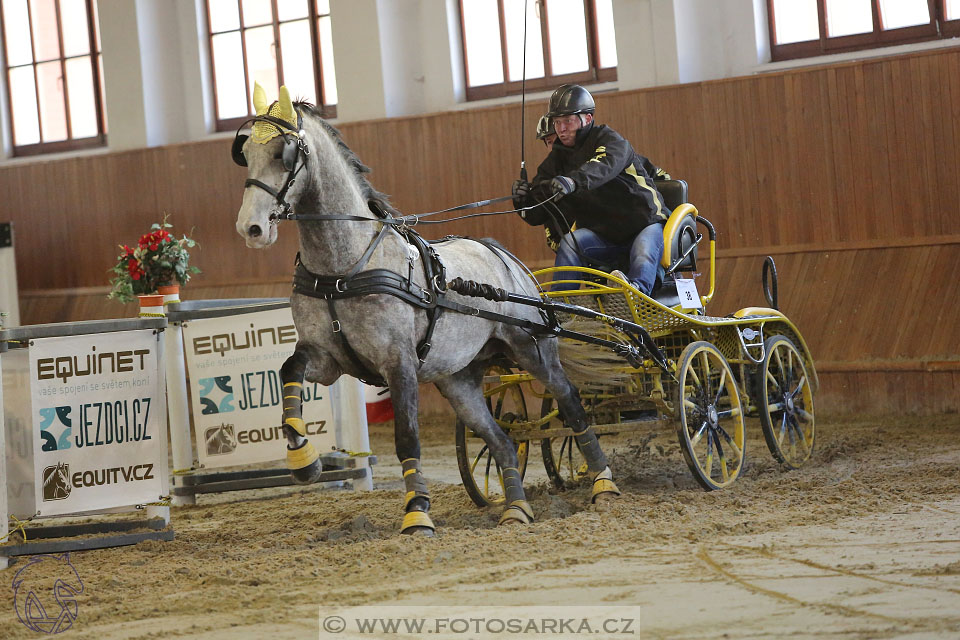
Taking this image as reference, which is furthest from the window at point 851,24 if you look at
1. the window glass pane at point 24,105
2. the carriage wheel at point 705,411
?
the window glass pane at point 24,105

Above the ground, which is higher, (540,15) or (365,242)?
(540,15)

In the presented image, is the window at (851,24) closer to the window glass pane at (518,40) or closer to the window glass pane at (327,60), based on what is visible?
the window glass pane at (518,40)

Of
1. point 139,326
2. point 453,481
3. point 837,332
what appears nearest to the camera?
point 139,326

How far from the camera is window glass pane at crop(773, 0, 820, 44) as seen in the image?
9.58 metres

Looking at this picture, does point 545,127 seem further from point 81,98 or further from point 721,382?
point 81,98

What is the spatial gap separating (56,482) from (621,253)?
3222 mm

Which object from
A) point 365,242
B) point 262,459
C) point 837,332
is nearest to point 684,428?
point 365,242

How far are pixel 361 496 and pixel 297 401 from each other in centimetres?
220

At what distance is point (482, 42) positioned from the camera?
36.2 feet

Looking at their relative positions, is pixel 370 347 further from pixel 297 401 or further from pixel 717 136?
pixel 717 136

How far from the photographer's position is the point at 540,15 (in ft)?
35.4

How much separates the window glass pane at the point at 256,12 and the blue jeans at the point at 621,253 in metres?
7.27
